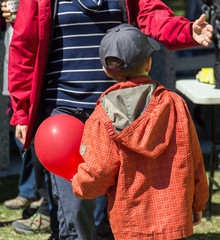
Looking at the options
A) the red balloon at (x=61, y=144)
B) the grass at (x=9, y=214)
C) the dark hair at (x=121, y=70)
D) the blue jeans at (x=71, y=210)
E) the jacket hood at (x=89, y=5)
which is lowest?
the grass at (x=9, y=214)

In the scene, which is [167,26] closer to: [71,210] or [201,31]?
[201,31]

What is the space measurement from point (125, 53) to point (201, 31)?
0.47 m

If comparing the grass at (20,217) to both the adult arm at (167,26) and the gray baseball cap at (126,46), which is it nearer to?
the adult arm at (167,26)

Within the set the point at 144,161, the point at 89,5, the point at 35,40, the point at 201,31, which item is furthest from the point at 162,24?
the point at 144,161

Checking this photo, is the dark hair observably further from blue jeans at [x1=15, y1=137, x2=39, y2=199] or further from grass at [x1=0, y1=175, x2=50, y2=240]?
blue jeans at [x1=15, y1=137, x2=39, y2=199]

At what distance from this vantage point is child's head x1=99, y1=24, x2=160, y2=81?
7.37ft

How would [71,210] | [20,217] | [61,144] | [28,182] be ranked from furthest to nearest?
[28,182] < [20,217] < [71,210] < [61,144]

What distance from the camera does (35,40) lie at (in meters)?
2.86

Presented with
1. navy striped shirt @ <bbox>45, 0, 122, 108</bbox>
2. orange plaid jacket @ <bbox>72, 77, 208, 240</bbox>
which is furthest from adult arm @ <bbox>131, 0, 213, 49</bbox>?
orange plaid jacket @ <bbox>72, 77, 208, 240</bbox>

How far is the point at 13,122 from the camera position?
9.87ft

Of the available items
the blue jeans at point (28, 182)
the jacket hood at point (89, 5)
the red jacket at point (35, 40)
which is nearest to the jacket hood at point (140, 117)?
the red jacket at point (35, 40)

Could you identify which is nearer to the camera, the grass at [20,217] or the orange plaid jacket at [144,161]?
the orange plaid jacket at [144,161]

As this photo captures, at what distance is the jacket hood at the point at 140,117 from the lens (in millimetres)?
2182

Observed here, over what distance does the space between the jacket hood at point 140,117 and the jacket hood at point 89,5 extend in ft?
2.00
